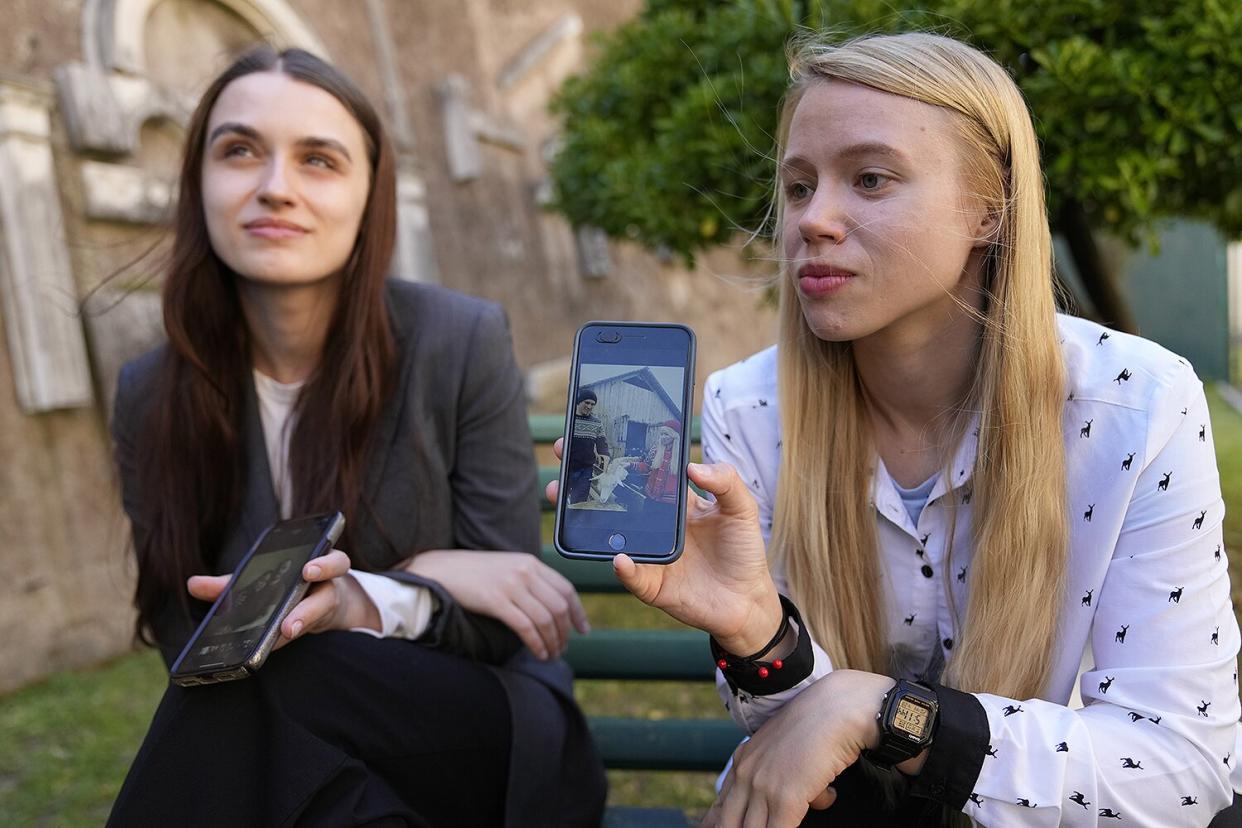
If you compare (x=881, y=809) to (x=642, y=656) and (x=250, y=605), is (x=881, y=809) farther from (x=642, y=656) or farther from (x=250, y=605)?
(x=250, y=605)

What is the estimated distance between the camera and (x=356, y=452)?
217 centimetres

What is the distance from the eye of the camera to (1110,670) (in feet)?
4.90

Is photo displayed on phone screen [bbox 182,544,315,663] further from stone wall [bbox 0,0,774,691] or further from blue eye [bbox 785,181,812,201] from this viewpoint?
stone wall [bbox 0,0,774,691]

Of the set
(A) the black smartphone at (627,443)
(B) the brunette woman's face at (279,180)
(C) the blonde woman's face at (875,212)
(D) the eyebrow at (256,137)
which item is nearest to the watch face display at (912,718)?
(A) the black smartphone at (627,443)

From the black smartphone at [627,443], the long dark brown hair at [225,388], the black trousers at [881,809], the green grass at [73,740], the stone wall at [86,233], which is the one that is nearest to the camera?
the black smartphone at [627,443]

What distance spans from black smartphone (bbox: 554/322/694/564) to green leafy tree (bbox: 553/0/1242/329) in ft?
2.45

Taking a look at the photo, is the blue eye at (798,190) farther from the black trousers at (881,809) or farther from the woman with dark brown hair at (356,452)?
the black trousers at (881,809)

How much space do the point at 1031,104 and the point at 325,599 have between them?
2.34 m

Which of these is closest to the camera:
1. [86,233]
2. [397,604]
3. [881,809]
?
[881,809]

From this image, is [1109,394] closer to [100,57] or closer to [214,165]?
[214,165]

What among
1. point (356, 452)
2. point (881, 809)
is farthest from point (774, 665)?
point (356, 452)

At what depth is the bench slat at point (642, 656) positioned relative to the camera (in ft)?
7.51

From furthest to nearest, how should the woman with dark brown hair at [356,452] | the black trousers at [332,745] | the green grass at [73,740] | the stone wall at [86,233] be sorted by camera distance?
the stone wall at [86,233]
the green grass at [73,740]
the woman with dark brown hair at [356,452]
the black trousers at [332,745]

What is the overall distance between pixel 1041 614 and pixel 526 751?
935mm
